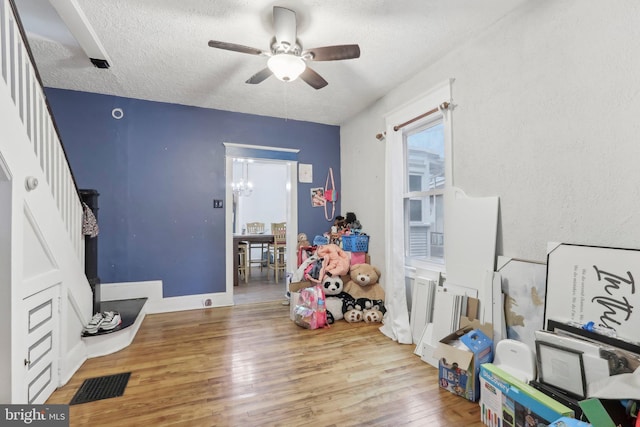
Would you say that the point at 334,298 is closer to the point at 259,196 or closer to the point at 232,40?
the point at 232,40

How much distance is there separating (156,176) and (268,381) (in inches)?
113

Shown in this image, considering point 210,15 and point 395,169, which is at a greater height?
point 210,15

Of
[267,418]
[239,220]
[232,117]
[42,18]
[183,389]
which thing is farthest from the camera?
[239,220]

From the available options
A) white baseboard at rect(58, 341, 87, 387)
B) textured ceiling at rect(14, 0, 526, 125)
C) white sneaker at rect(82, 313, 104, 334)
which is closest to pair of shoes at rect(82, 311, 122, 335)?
Result: white sneaker at rect(82, 313, 104, 334)

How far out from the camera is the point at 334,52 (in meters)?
2.07

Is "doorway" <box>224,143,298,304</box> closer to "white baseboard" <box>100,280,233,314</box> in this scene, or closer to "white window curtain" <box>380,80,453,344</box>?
"white baseboard" <box>100,280,233,314</box>


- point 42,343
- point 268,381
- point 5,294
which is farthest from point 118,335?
point 268,381

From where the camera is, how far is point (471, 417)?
1.70 meters

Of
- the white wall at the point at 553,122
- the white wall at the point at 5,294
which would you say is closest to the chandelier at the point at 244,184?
the white wall at the point at 553,122

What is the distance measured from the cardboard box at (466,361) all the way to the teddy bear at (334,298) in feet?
4.69

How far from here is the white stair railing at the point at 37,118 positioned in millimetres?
1562

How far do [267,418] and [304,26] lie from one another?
8.77 ft

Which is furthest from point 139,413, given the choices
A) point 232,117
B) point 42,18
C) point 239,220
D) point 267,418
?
point 239,220

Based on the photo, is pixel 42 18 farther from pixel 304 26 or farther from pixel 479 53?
pixel 479 53
